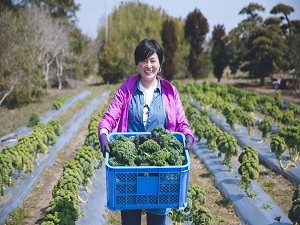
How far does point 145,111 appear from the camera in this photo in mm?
3160

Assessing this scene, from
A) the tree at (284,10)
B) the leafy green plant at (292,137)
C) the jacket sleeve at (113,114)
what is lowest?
the leafy green plant at (292,137)

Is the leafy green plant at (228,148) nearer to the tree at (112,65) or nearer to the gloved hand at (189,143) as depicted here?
the gloved hand at (189,143)

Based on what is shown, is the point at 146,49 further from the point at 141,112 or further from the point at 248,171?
the point at 248,171

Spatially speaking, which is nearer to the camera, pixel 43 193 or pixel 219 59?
pixel 43 193

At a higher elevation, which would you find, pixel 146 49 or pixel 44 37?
pixel 44 37

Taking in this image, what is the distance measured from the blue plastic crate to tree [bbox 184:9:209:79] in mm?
27899

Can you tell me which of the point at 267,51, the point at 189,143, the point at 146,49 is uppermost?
the point at 267,51

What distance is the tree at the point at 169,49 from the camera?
28.9 meters

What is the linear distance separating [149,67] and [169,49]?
26833 millimetres

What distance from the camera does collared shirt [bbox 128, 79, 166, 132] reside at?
A: 313 centimetres

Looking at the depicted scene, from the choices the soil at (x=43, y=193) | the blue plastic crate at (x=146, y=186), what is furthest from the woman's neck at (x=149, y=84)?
the soil at (x=43, y=193)

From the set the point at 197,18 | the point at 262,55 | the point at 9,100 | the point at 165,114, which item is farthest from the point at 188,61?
the point at 165,114

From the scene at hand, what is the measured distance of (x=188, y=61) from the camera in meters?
30.6

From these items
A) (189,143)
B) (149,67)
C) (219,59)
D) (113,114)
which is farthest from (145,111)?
(219,59)
